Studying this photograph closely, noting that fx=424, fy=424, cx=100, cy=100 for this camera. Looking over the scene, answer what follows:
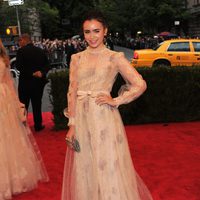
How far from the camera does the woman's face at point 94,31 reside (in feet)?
11.1

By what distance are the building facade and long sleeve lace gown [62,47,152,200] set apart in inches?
1917

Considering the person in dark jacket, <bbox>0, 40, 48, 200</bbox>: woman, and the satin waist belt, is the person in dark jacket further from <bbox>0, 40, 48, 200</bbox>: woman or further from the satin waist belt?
the satin waist belt

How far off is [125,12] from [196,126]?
59680mm

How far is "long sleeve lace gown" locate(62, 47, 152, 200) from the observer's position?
344cm

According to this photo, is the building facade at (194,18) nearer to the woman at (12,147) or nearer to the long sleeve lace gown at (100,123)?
the woman at (12,147)

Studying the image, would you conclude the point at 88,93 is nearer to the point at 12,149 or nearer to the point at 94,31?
the point at 94,31

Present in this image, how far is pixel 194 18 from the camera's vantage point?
174 ft

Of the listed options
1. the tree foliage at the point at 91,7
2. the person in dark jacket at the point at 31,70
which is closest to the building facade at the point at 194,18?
the tree foliage at the point at 91,7

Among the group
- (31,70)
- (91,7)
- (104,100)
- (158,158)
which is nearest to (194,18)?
(91,7)

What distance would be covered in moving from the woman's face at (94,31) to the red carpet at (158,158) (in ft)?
6.97

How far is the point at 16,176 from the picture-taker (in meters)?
4.88

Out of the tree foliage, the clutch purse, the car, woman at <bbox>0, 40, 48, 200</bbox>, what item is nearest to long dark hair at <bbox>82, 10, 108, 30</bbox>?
the clutch purse

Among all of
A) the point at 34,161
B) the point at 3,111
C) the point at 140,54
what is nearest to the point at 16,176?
the point at 34,161

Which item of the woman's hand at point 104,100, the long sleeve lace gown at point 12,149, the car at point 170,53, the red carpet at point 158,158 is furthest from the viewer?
the car at point 170,53
